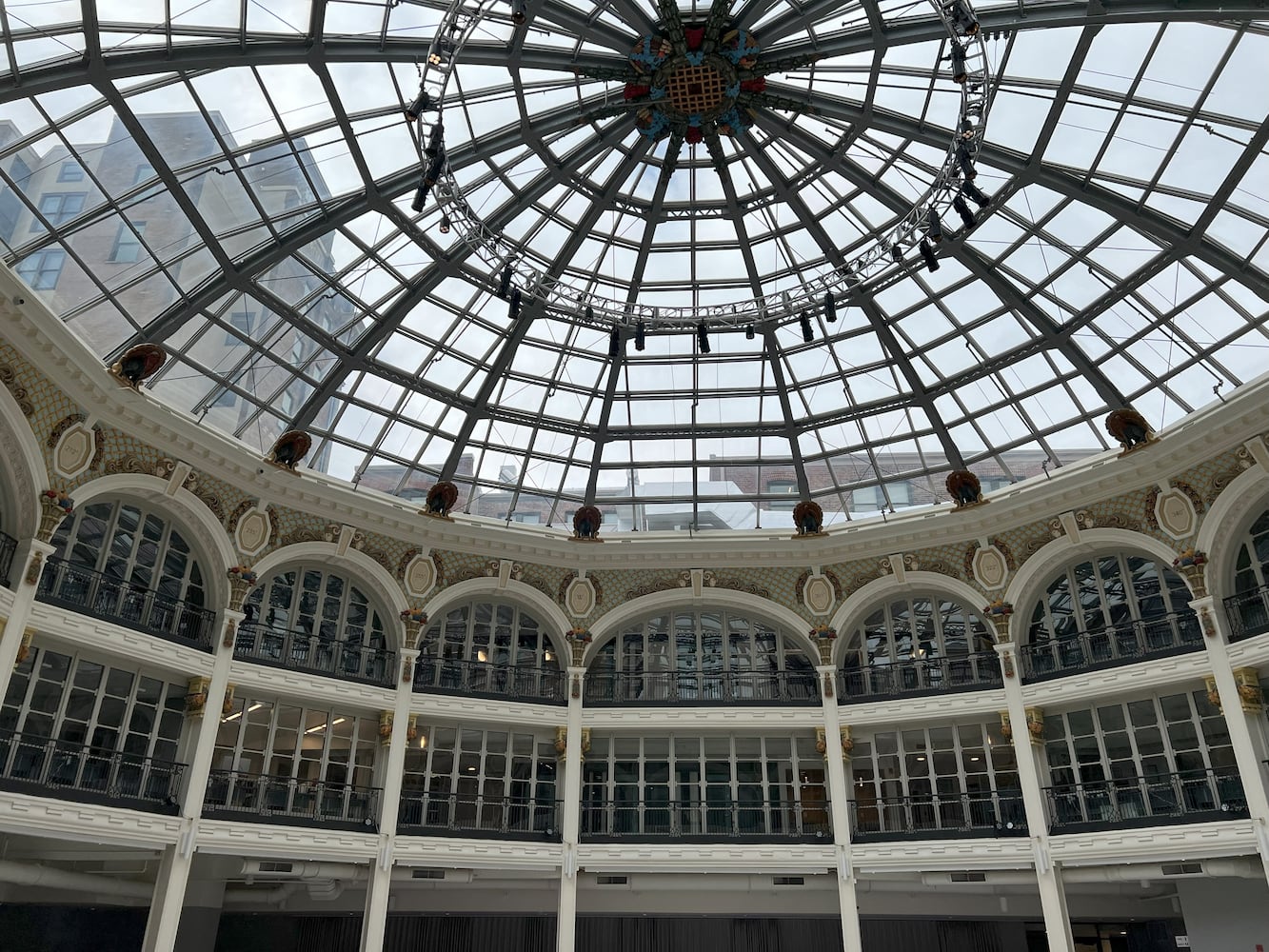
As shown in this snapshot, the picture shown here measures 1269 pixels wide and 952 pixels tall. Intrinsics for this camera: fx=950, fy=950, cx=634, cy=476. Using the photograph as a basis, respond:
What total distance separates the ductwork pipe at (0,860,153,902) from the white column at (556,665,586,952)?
11283mm

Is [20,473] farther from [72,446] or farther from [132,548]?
[132,548]

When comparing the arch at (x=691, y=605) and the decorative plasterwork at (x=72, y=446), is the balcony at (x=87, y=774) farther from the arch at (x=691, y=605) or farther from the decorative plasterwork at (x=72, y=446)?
the arch at (x=691, y=605)

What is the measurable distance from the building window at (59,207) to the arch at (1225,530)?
27.3 meters

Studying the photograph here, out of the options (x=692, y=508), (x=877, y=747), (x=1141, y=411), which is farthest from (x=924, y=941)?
(x=1141, y=411)

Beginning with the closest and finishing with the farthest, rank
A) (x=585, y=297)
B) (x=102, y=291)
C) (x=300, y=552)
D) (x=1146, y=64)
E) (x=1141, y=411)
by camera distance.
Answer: (x=1146, y=64) < (x=102, y=291) < (x=585, y=297) < (x=1141, y=411) < (x=300, y=552)

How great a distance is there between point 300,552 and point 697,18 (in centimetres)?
1775

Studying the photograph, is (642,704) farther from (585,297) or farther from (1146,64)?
(1146,64)

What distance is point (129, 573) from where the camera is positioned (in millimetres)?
24016

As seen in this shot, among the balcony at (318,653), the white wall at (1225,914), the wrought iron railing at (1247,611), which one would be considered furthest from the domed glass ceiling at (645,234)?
the white wall at (1225,914)

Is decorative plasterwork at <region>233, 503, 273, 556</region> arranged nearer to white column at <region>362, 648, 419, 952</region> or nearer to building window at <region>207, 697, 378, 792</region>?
building window at <region>207, 697, 378, 792</region>

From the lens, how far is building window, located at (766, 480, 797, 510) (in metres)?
29.8

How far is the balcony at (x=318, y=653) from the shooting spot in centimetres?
2617

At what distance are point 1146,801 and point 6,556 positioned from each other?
90.3 ft

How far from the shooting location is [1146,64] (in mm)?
18406
